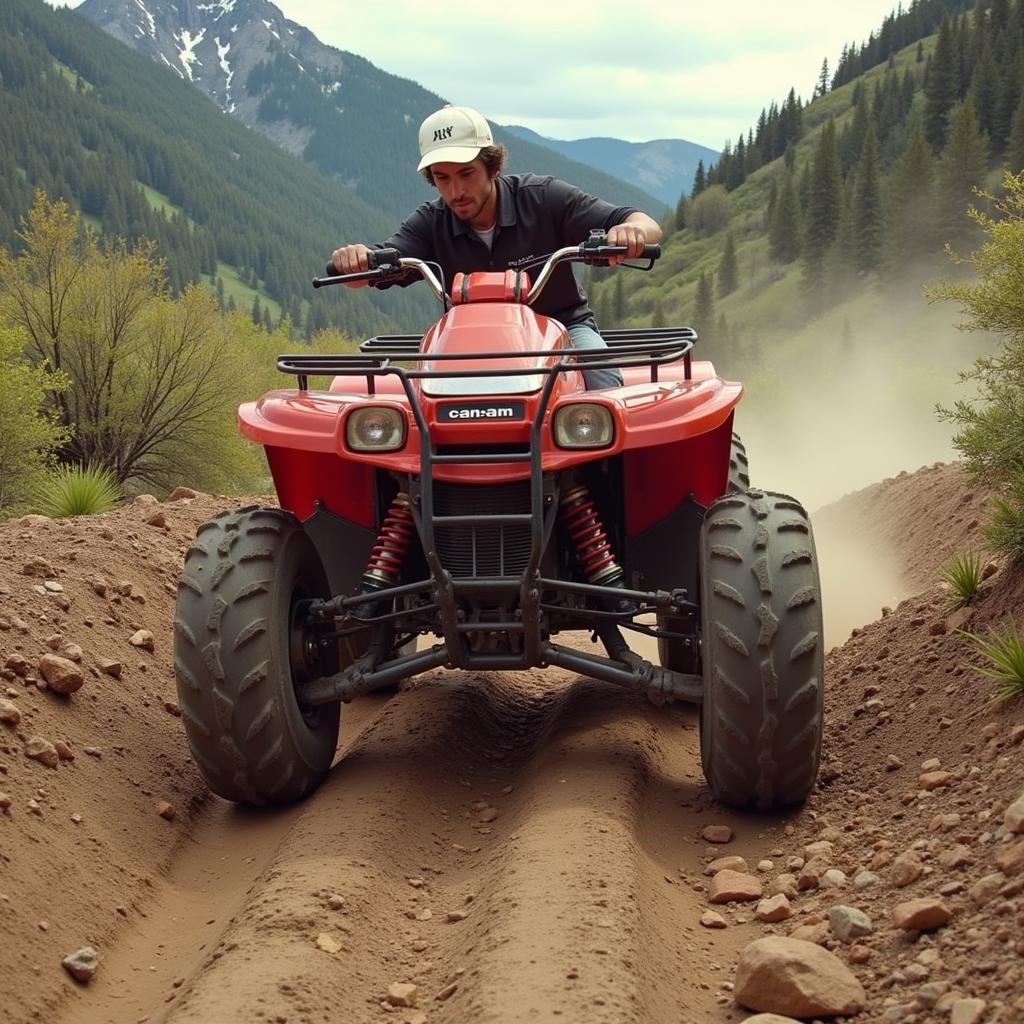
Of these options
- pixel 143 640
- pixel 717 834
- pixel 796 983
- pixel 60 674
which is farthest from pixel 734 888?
pixel 143 640

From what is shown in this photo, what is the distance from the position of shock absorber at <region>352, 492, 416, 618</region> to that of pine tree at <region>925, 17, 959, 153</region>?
95613 mm

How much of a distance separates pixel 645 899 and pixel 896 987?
972mm

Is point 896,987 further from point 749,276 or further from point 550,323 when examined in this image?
point 749,276

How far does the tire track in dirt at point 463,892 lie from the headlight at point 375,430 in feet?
4.51

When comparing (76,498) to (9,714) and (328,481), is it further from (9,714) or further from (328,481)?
(9,714)

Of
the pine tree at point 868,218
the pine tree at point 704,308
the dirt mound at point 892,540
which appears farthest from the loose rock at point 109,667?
the pine tree at point 704,308

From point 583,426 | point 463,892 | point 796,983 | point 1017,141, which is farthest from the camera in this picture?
point 1017,141

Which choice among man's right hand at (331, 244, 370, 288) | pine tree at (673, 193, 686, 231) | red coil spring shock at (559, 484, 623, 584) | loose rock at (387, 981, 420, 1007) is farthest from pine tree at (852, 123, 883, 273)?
loose rock at (387, 981, 420, 1007)

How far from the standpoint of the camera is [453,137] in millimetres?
6434

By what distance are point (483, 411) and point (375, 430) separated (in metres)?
0.42

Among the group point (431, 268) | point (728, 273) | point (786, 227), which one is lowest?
point (728, 273)

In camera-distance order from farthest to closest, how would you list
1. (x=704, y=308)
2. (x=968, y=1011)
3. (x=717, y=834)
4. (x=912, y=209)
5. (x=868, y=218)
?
1. (x=704, y=308)
2. (x=868, y=218)
3. (x=912, y=209)
4. (x=717, y=834)
5. (x=968, y=1011)

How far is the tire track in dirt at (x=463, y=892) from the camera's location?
3.65 meters

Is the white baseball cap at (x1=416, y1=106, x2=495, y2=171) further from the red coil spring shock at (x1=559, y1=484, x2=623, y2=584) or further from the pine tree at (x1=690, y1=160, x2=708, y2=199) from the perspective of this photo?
the pine tree at (x1=690, y1=160, x2=708, y2=199)
